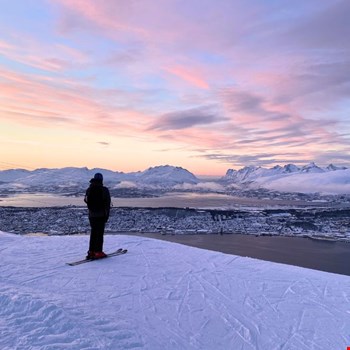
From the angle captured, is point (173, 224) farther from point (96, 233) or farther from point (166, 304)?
point (166, 304)

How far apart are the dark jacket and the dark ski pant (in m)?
0.12

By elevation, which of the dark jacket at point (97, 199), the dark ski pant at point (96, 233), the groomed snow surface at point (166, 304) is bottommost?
the groomed snow surface at point (166, 304)

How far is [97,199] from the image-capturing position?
7.33 meters

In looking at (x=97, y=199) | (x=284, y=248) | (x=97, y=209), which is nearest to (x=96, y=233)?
(x=97, y=209)

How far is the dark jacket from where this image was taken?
7227 millimetres

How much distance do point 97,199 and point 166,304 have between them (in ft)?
10.9

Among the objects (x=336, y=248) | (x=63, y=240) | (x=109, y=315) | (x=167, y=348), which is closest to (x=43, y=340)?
(x=109, y=315)

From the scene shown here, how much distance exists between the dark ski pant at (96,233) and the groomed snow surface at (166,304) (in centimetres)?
52

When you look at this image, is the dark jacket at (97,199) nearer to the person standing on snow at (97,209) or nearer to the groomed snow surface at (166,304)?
the person standing on snow at (97,209)

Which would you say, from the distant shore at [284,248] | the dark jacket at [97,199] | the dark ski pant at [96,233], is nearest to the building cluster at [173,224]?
the distant shore at [284,248]

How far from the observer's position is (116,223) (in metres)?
69.5

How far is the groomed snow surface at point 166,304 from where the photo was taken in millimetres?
3834

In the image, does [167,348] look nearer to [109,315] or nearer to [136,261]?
[109,315]

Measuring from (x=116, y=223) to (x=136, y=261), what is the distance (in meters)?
63.9
